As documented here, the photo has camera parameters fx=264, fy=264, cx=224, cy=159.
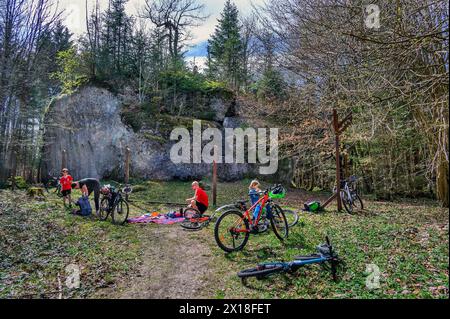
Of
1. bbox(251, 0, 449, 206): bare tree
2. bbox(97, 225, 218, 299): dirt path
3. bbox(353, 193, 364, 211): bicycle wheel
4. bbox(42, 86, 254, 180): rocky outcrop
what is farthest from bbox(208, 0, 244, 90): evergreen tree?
bbox(97, 225, 218, 299): dirt path

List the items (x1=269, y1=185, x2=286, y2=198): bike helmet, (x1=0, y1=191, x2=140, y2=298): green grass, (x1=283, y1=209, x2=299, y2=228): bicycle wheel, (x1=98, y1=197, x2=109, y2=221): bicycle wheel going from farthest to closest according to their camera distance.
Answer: (x1=98, y1=197, x2=109, y2=221): bicycle wheel, (x1=283, y1=209, x2=299, y2=228): bicycle wheel, (x1=269, y1=185, x2=286, y2=198): bike helmet, (x1=0, y1=191, x2=140, y2=298): green grass

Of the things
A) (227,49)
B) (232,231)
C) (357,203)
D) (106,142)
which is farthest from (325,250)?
(227,49)

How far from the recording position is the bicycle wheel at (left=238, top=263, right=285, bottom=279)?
3.98 metres

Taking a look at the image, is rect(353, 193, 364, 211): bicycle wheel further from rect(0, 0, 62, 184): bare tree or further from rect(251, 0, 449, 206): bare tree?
rect(0, 0, 62, 184): bare tree

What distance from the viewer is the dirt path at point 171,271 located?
3.78 metres

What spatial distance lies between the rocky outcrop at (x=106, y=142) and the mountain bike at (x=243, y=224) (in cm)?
1166

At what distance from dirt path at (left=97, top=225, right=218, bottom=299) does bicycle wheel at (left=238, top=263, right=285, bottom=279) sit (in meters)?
0.53

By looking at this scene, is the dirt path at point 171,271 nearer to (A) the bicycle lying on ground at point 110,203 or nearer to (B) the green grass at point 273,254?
(B) the green grass at point 273,254

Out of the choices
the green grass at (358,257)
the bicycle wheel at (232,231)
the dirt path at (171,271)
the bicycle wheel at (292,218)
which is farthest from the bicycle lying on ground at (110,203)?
the bicycle wheel at (292,218)

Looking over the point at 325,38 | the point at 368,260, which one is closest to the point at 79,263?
the point at 368,260

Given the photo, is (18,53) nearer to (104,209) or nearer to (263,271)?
(104,209)

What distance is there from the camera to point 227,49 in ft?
76.6

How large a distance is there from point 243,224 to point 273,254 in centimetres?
79
